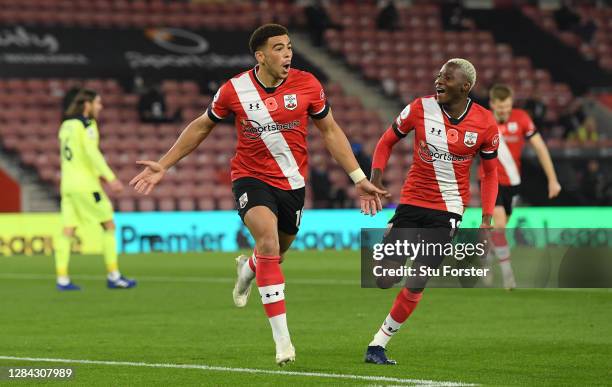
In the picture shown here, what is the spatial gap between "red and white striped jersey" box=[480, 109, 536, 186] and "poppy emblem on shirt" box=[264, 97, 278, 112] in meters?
6.79

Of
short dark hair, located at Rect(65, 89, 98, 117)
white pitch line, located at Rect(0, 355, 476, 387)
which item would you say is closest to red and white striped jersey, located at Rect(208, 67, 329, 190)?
white pitch line, located at Rect(0, 355, 476, 387)

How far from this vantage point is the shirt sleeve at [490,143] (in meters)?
8.79

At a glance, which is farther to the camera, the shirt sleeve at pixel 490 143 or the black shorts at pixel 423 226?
the shirt sleeve at pixel 490 143

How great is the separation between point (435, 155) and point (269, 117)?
1.24m

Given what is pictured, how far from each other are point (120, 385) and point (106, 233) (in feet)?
25.0

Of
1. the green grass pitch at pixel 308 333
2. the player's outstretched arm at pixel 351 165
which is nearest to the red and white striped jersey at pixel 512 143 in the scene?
the green grass pitch at pixel 308 333

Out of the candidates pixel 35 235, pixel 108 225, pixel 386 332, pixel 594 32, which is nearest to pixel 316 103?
pixel 386 332

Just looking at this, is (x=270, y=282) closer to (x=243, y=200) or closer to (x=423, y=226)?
(x=243, y=200)

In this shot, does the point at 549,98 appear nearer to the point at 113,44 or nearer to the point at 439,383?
the point at 113,44

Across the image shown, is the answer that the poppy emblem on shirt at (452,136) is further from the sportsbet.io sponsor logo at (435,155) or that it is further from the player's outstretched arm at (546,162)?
the player's outstretched arm at (546,162)

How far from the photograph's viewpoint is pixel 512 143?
48.2 ft

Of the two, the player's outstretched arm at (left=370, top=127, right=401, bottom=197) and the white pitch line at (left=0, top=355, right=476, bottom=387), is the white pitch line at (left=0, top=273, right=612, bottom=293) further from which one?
the white pitch line at (left=0, top=355, right=476, bottom=387)

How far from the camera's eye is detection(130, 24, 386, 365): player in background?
815 cm

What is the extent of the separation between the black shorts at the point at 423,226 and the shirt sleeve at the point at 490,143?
47 centimetres
